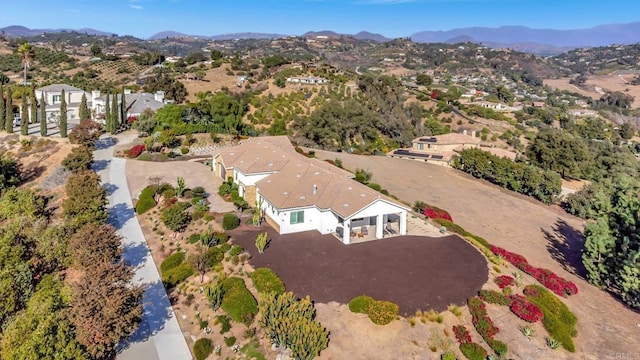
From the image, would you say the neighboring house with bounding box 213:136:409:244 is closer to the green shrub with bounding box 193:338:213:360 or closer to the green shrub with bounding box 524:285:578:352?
the green shrub with bounding box 524:285:578:352

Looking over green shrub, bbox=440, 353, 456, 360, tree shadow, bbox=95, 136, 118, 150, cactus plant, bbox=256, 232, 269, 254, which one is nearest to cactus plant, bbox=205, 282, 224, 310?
cactus plant, bbox=256, 232, 269, 254

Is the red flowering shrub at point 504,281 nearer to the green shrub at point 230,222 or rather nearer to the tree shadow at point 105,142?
the green shrub at point 230,222

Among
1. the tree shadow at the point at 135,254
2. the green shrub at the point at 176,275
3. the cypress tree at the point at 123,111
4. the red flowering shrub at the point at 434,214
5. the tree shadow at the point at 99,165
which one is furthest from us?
the cypress tree at the point at 123,111

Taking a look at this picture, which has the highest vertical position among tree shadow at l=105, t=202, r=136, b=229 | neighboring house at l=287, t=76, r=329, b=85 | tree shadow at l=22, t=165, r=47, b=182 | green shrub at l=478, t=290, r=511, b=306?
neighboring house at l=287, t=76, r=329, b=85

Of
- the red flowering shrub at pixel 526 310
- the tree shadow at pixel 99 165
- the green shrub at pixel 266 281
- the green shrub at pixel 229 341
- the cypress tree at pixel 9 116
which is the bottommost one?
the green shrub at pixel 229 341

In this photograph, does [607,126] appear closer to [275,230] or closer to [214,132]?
[214,132]

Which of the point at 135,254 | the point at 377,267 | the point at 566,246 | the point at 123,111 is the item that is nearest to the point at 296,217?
the point at 377,267

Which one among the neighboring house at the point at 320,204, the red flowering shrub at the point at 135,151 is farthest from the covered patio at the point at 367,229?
the red flowering shrub at the point at 135,151
